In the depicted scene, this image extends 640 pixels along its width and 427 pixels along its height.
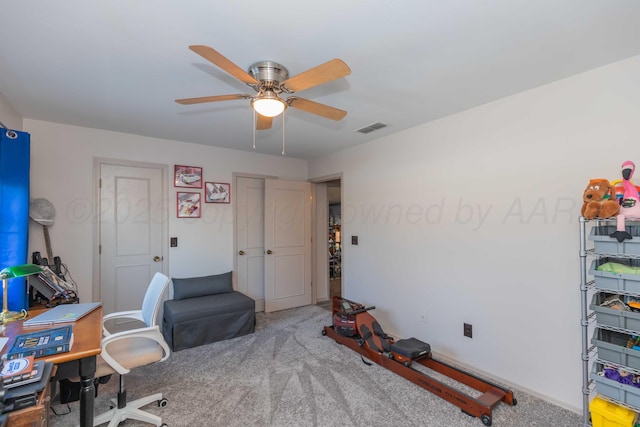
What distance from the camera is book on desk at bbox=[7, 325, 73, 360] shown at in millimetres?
1413

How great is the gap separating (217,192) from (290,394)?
9.19 feet

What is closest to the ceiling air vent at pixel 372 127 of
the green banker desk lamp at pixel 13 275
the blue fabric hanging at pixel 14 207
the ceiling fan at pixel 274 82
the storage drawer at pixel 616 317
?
the ceiling fan at pixel 274 82

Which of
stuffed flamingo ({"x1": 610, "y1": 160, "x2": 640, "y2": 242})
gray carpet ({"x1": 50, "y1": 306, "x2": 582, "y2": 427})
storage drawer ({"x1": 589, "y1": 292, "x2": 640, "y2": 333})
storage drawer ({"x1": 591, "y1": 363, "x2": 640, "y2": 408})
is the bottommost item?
gray carpet ({"x1": 50, "y1": 306, "x2": 582, "y2": 427})

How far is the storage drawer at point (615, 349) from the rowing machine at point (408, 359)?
779mm

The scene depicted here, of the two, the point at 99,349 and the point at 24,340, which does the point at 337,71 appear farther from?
the point at 24,340

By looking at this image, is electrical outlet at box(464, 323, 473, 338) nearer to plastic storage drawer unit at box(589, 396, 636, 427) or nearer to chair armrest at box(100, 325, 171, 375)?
plastic storage drawer unit at box(589, 396, 636, 427)

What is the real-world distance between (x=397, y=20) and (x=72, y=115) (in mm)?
3185

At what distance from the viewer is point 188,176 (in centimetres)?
401

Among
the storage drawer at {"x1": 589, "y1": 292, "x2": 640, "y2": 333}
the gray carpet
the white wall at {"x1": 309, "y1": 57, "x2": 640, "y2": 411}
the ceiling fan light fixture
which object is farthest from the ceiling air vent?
the gray carpet

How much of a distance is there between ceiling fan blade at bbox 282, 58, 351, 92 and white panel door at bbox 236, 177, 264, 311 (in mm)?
2947

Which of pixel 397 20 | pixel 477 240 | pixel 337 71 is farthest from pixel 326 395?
pixel 397 20

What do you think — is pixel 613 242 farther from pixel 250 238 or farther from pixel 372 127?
pixel 250 238

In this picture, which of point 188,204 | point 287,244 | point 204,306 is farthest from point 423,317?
point 188,204

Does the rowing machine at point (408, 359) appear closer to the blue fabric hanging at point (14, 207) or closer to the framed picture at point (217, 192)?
the framed picture at point (217, 192)
